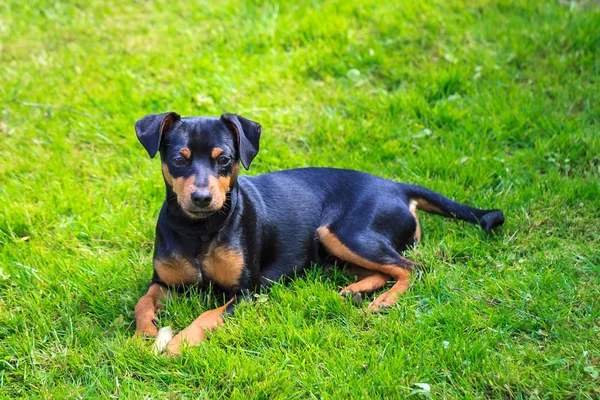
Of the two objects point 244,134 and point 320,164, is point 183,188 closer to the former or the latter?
point 244,134

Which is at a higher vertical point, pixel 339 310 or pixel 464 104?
pixel 464 104

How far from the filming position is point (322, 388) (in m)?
3.48

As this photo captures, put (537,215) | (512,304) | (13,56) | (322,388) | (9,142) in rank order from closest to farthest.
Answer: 1. (322,388)
2. (512,304)
3. (537,215)
4. (9,142)
5. (13,56)

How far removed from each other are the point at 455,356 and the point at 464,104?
3319mm

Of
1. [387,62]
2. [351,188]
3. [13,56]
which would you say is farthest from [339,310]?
[13,56]

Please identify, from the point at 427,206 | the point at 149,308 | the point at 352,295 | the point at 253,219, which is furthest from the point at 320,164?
the point at 149,308

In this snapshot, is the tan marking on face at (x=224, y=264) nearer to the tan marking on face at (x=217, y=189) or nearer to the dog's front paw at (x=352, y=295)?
the tan marking on face at (x=217, y=189)

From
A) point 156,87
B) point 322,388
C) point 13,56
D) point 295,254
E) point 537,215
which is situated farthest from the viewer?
point 13,56

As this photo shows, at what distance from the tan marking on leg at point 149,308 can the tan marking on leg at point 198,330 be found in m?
0.20

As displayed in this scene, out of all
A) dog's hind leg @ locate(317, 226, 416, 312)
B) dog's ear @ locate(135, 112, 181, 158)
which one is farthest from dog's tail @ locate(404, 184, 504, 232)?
dog's ear @ locate(135, 112, 181, 158)

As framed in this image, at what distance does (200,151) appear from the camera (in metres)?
4.06

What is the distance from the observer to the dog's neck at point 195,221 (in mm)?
4152

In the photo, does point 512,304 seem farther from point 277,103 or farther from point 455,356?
point 277,103

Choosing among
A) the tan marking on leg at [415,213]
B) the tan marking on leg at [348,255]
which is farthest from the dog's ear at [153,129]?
the tan marking on leg at [415,213]
